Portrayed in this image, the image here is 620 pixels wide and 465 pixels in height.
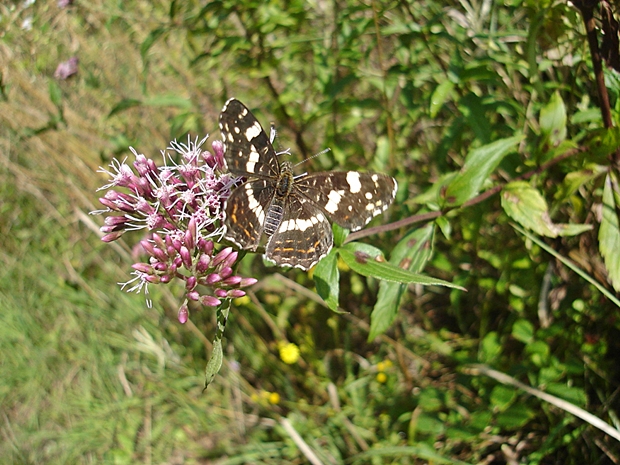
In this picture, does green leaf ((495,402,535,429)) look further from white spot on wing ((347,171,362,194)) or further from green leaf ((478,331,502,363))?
white spot on wing ((347,171,362,194))

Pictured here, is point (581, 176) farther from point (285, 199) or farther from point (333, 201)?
point (285, 199)

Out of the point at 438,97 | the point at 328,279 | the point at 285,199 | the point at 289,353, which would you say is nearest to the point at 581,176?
the point at 438,97

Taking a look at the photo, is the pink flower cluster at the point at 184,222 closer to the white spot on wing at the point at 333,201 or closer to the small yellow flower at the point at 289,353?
the white spot on wing at the point at 333,201

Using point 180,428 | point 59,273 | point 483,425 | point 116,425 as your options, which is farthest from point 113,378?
point 483,425

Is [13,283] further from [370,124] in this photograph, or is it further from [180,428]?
[370,124]

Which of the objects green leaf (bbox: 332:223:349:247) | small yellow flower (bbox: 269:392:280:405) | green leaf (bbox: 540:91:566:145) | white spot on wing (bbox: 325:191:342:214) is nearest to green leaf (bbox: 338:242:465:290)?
green leaf (bbox: 332:223:349:247)

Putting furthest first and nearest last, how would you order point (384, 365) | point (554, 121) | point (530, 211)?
point (384, 365) < point (554, 121) < point (530, 211)
